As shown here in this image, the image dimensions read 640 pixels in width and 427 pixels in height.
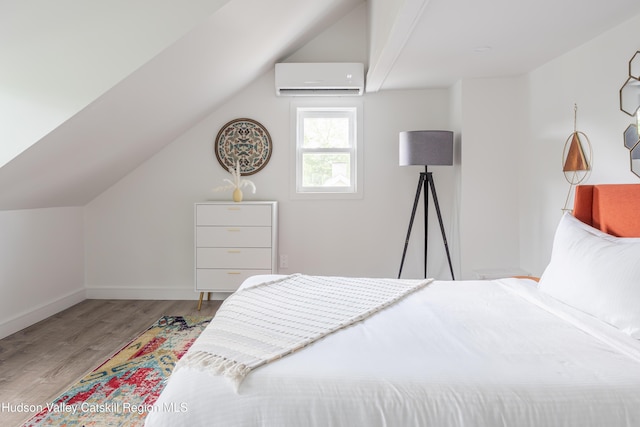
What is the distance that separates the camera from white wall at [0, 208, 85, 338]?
331 cm

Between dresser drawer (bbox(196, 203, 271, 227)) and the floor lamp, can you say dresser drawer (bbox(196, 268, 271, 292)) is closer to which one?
dresser drawer (bbox(196, 203, 271, 227))

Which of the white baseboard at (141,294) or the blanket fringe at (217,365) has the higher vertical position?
the blanket fringe at (217,365)

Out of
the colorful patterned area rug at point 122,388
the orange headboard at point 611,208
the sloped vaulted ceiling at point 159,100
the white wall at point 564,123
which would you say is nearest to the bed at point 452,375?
the orange headboard at point 611,208

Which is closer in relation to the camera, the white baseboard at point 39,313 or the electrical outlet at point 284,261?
the white baseboard at point 39,313

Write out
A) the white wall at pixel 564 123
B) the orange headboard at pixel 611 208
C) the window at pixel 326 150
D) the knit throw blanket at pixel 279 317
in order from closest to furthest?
the knit throw blanket at pixel 279 317 < the orange headboard at pixel 611 208 < the white wall at pixel 564 123 < the window at pixel 326 150

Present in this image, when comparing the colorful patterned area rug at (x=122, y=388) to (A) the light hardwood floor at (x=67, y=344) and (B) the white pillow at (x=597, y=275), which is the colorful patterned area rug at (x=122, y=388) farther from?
(B) the white pillow at (x=597, y=275)

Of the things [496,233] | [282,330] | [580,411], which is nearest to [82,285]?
[282,330]

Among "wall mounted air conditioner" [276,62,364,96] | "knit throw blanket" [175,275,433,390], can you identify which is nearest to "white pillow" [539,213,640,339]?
"knit throw blanket" [175,275,433,390]

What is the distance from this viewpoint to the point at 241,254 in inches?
153

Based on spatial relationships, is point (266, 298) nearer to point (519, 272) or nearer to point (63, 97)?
point (63, 97)

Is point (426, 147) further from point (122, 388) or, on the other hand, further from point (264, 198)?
point (122, 388)

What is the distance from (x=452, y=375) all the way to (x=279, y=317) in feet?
2.47

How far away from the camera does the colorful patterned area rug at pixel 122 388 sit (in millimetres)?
2076

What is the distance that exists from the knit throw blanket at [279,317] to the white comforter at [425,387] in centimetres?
5
